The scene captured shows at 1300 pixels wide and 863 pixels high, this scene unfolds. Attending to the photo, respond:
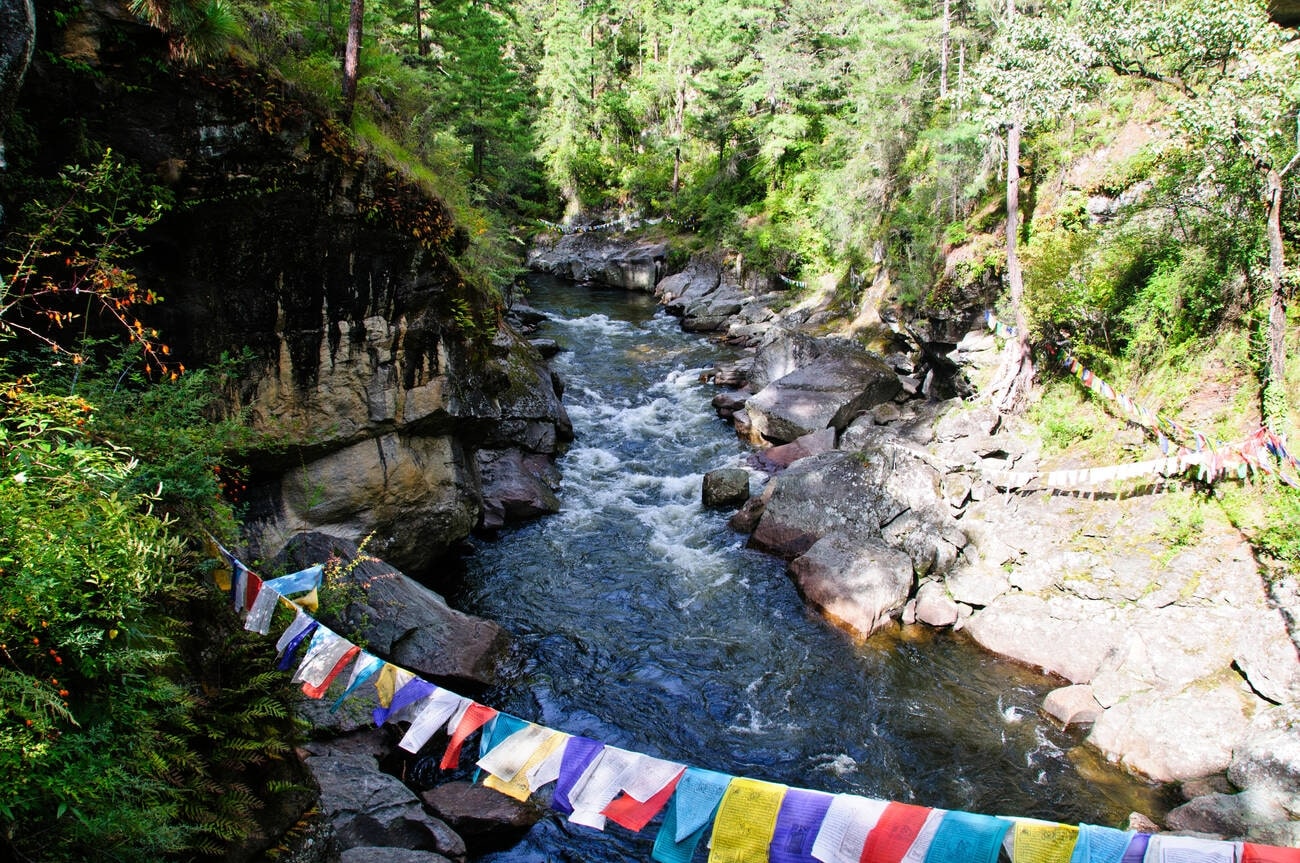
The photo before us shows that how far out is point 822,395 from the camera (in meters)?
18.5

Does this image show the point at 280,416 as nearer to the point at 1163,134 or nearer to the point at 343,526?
the point at 343,526

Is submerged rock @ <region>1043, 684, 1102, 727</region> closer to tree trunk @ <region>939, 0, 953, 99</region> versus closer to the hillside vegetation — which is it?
the hillside vegetation

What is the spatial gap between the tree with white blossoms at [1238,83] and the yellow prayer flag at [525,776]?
11673 mm

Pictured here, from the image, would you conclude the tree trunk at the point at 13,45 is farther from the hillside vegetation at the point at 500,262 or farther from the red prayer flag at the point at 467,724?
the red prayer flag at the point at 467,724

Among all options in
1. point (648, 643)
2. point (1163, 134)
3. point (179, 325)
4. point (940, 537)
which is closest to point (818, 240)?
point (1163, 134)

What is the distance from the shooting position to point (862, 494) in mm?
13539

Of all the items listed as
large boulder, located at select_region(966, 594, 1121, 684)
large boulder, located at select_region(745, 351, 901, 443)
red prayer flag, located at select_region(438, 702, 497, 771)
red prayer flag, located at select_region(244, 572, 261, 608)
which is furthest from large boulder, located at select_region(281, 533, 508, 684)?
large boulder, located at select_region(745, 351, 901, 443)

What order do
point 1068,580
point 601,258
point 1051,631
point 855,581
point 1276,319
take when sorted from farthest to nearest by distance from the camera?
point 601,258 → point 855,581 → point 1068,580 → point 1276,319 → point 1051,631

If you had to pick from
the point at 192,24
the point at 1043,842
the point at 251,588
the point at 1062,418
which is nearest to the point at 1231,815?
the point at 1043,842

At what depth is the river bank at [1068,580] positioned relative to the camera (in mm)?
8258

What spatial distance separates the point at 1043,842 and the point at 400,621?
7.49 meters

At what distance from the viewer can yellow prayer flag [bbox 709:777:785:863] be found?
5.36 metres

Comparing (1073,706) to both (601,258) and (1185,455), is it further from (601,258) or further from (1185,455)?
(601,258)

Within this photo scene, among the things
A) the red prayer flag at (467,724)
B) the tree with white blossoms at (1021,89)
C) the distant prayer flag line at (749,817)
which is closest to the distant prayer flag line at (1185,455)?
the tree with white blossoms at (1021,89)
